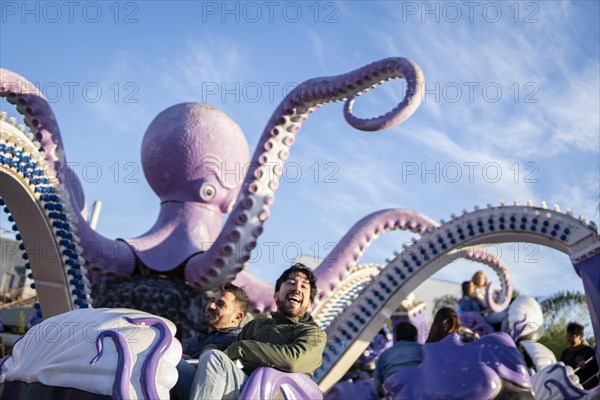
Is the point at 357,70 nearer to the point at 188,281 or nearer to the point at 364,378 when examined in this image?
the point at 188,281

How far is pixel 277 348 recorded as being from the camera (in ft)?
8.99

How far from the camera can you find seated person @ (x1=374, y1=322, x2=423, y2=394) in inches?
204

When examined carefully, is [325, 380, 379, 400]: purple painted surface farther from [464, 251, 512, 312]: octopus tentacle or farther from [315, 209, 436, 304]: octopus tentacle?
[464, 251, 512, 312]: octopus tentacle

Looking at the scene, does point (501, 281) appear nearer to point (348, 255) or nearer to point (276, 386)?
point (348, 255)

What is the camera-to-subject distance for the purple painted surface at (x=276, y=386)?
2518 mm

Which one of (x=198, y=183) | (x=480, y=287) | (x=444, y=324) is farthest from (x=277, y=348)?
(x=480, y=287)

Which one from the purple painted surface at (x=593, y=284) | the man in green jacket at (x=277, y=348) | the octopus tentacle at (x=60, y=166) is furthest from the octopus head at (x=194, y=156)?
the man in green jacket at (x=277, y=348)

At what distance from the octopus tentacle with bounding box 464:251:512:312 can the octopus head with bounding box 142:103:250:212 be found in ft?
11.0

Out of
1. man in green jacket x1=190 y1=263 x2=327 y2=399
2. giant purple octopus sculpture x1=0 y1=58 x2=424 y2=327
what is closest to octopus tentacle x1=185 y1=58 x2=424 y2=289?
giant purple octopus sculpture x1=0 y1=58 x2=424 y2=327

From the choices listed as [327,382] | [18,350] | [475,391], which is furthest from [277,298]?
[327,382]

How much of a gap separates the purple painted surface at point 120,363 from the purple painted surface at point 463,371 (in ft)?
7.99

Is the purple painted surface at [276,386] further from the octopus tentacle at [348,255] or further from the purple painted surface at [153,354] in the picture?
the octopus tentacle at [348,255]

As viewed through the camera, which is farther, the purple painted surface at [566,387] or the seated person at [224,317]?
the purple painted surface at [566,387]

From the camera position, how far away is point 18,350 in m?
2.53
